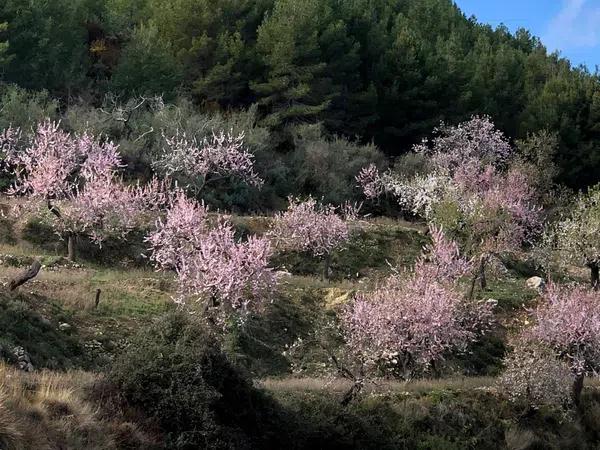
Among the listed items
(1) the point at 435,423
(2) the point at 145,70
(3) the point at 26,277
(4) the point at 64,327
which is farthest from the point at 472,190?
(3) the point at 26,277

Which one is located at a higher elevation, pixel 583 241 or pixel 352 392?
pixel 583 241

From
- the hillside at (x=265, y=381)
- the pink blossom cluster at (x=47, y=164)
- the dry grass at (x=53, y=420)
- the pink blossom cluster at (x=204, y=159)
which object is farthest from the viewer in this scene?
the pink blossom cluster at (x=204, y=159)

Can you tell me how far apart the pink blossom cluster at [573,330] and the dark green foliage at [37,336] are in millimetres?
13962

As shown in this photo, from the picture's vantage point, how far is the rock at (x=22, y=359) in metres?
16.0

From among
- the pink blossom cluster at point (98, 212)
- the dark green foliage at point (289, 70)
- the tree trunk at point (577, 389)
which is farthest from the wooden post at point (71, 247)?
the tree trunk at point (577, 389)

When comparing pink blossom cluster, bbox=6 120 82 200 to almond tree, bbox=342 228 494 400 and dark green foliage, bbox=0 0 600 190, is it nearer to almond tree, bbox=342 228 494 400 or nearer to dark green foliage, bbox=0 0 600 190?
dark green foliage, bbox=0 0 600 190

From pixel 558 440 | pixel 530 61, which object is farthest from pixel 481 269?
pixel 530 61

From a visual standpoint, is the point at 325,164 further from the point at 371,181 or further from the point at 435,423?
the point at 435,423

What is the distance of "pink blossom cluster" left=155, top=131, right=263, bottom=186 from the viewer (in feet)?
125

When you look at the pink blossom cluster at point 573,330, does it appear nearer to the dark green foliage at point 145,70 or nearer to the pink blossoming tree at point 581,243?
the pink blossoming tree at point 581,243

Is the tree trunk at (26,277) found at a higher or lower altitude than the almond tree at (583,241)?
lower

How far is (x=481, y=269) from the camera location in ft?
106

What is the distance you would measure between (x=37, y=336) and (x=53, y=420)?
871 centimetres

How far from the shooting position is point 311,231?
32.7m
